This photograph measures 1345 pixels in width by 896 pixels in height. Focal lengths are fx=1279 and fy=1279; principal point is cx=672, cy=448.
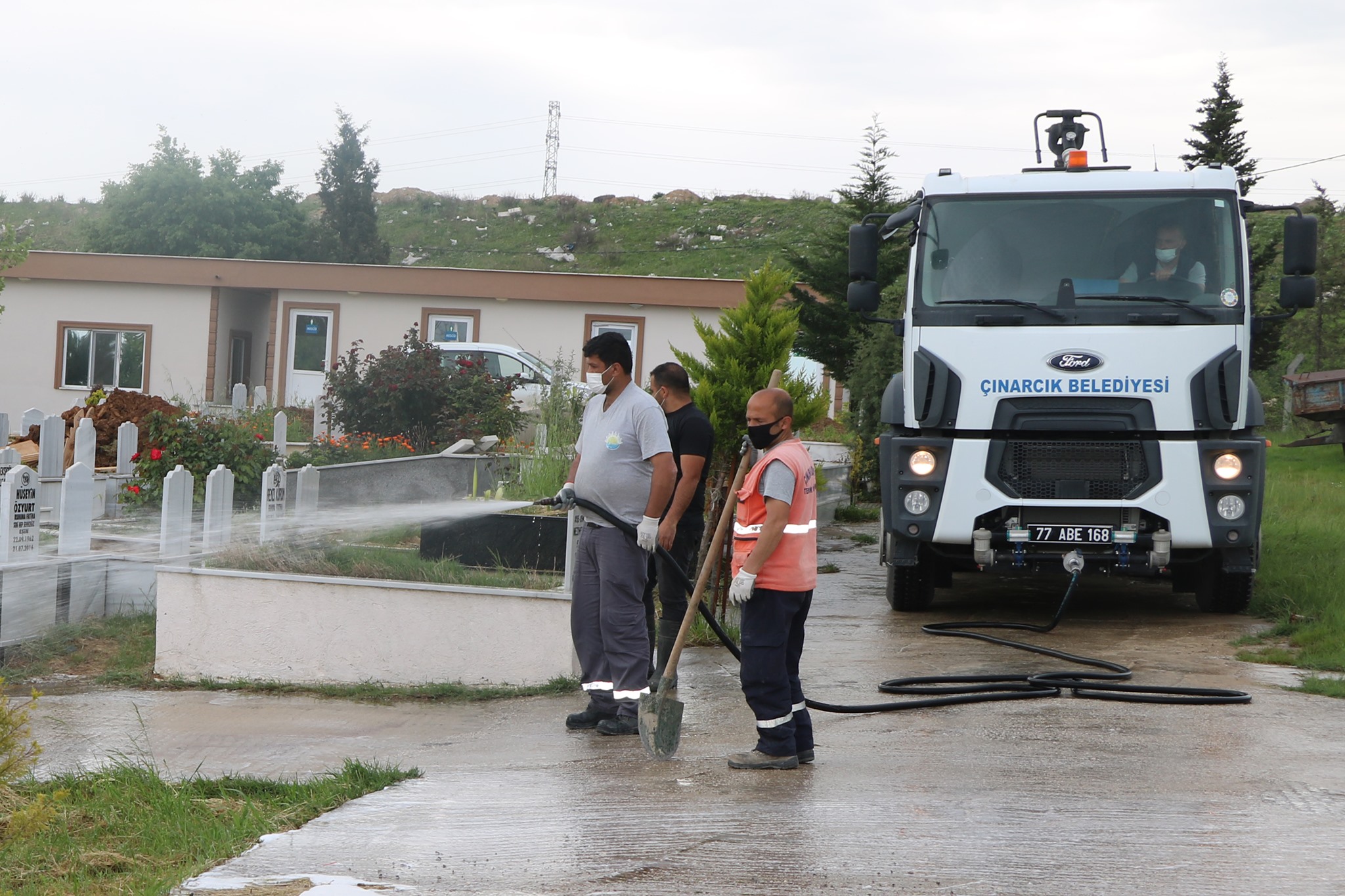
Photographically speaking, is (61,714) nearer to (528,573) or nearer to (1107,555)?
(528,573)

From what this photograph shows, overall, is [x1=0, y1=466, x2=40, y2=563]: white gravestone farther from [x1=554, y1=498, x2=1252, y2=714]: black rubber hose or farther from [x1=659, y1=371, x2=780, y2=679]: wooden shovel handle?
[x1=659, y1=371, x2=780, y2=679]: wooden shovel handle

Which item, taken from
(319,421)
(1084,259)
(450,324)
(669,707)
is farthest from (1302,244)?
(450,324)

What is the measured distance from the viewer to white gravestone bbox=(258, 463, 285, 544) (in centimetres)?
892

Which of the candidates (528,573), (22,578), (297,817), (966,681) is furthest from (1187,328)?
(22,578)

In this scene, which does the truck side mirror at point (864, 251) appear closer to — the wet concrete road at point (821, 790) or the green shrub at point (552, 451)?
the green shrub at point (552, 451)

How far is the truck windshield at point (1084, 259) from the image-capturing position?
27.9ft

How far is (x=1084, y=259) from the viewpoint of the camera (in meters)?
8.72

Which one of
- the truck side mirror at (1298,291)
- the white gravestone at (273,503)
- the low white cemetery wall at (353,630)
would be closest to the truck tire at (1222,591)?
the truck side mirror at (1298,291)

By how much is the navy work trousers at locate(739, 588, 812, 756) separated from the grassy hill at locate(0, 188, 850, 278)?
57446mm

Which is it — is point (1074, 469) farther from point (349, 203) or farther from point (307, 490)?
point (349, 203)

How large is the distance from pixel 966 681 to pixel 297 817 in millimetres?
3720

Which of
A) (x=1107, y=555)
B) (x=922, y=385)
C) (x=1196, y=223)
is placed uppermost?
(x=1196, y=223)

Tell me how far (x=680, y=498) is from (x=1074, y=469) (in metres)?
3.47

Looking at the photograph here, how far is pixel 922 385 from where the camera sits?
8.76m
